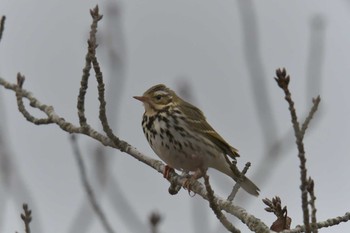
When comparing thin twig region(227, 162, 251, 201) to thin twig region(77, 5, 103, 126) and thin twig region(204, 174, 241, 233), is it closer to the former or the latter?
thin twig region(204, 174, 241, 233)

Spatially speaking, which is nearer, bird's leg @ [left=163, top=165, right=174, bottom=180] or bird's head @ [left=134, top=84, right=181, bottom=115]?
bird's leg @ [left=163, top=165, right=174, bottom=180]

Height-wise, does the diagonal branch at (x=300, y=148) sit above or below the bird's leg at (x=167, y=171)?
below

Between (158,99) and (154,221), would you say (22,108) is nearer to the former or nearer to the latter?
(158,99)

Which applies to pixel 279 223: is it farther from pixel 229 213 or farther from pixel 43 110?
pixel 43 110

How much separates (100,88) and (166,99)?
2881 millimetres

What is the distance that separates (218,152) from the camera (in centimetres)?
921

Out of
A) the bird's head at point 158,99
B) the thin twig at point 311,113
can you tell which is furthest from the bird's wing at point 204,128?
the thin twig at point 311,113

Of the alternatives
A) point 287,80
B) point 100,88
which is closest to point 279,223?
point 287,80

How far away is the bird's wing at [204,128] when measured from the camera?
30.1 feet

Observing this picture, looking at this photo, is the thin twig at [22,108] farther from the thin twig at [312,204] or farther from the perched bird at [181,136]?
the thin twig at [312,204]

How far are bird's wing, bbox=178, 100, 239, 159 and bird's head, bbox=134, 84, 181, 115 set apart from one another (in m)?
0.16

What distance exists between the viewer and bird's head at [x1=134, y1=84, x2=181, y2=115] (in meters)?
9.08

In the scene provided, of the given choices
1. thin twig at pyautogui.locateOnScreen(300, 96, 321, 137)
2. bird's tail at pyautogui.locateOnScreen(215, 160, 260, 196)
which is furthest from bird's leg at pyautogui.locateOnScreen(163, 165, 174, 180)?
thin twig at pyautogui.locateOnScreen(300, 96, 321, 137)

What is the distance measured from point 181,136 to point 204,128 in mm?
633
